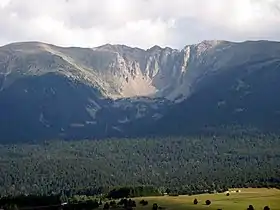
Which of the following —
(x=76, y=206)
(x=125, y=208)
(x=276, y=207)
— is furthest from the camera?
(x=76, y=206)

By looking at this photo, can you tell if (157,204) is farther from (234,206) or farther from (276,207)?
(276,207)

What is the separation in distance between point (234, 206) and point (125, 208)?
2818cm

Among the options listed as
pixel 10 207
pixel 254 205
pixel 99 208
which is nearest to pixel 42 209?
pixel 10 207

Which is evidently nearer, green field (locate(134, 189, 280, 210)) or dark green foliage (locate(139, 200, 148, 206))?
green field (locate(134, 189, 280, 210))

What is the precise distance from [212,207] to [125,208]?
22.7 m

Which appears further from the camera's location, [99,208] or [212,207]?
[99,208]

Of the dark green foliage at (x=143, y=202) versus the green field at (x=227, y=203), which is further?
the dark green foliage at (x=143, y=202)

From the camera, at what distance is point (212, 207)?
163500mm

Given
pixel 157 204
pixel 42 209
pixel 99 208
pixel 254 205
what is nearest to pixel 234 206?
pixel 254 205

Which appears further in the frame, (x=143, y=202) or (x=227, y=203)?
(x=143, y=202)

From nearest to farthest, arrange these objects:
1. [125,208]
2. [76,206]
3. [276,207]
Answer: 1. [276,207]
2. [125,208]
3. [76,206]

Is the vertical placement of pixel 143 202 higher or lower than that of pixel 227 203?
lower

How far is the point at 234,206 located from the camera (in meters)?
162

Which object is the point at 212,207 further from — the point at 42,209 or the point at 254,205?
the point at 42,209
